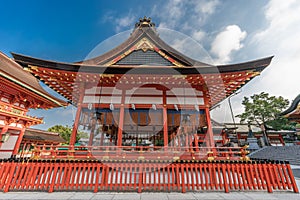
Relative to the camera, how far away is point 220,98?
9.27m

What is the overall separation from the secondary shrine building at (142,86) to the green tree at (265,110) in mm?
21915

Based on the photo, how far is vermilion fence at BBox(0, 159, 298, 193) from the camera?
4.39m

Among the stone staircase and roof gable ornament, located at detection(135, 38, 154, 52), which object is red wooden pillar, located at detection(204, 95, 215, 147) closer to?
roof gable ornament, located at detection(135, 38, 154, 52)

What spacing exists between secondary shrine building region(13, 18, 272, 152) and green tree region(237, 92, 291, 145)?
21915 mm

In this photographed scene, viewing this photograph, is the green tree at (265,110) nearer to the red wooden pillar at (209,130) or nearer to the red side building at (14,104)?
the red wooden pillar at (209,130)

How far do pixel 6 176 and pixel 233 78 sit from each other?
9826 millimetres

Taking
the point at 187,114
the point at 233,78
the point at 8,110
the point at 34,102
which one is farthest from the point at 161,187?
the point at 34,102

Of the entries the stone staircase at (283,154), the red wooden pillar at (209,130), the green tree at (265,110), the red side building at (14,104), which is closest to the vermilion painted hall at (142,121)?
the red wooden pillar at (209,130)

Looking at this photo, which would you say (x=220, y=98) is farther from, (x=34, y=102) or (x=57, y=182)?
(x=34, y=102)

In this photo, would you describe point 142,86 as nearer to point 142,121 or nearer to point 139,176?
point 142,121

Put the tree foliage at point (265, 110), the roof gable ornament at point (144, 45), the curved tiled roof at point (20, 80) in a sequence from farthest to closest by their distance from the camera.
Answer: the tree foliage at point (265, 110), the roof gable ornament at point (144, 45), the curved tiled roof at point (20, 80)

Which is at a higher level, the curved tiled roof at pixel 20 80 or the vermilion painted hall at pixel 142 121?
the curved tiled roof at pixel 20 80

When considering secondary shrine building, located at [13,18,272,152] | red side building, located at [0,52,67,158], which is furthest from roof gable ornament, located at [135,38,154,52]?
red side building, located at [0,52,67,158]

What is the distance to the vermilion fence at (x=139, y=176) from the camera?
4391mm
